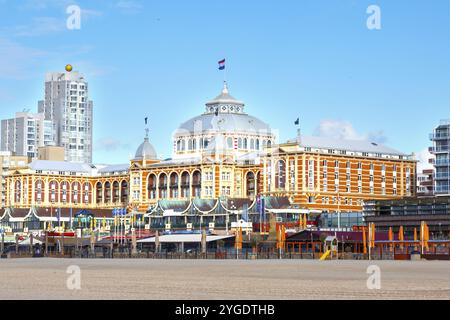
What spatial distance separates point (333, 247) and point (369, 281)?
8468 cm
